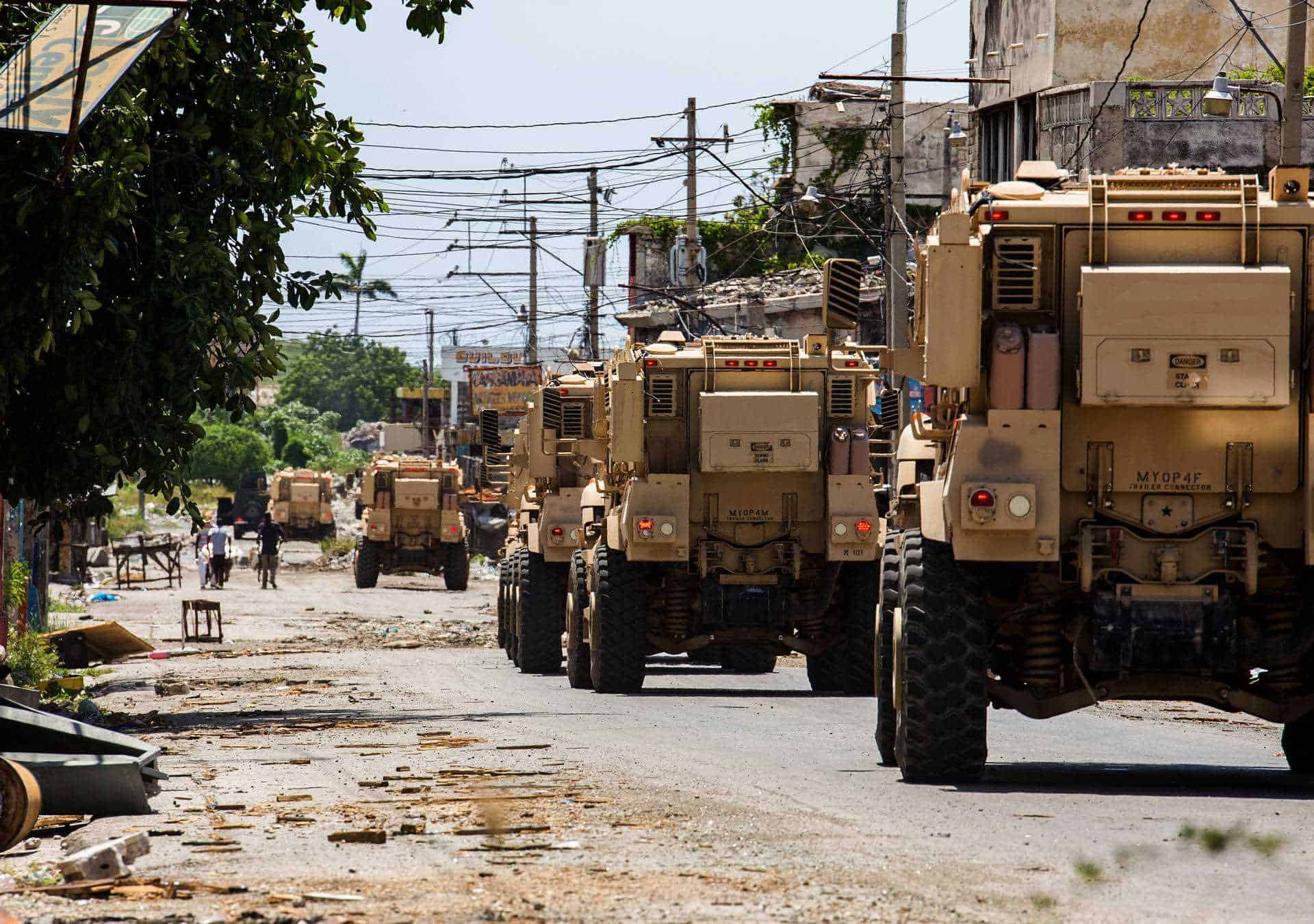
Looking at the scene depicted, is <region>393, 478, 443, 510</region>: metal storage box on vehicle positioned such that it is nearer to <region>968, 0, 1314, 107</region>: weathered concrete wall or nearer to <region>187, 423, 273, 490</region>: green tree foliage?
<region>968, 0, 1314, 107</region>: weathered concrete wall

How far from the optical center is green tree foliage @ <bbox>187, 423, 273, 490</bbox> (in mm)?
96188

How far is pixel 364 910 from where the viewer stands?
22.3ft

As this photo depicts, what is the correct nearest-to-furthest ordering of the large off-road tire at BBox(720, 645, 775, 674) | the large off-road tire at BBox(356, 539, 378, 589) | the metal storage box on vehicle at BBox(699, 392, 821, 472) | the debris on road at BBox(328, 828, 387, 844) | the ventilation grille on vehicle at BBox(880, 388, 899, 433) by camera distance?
the debris on road at BBox(328, 828, 387, 844) → the metal storage box on vehicle at BBox(699, 392, 821, 472) → the ventilation grille on vehicle at BBox(880, 388, 899, 433) → the large off-road tire at BBox(720, 645, 775, 674) → the large off-road tire at BBox(356, 539, 378, 589)

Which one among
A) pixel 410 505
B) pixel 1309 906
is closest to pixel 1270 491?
pixel 1309 906

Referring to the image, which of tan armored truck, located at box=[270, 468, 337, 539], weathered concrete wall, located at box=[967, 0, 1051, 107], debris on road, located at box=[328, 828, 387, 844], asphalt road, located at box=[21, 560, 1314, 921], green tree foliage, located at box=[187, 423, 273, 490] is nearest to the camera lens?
asphalt road, located at box=[21, 560, 1314, 921]

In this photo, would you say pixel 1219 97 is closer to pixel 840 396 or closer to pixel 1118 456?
pixel 840 396

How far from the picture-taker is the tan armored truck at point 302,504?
225ft

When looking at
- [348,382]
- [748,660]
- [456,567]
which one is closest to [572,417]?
[748,660]

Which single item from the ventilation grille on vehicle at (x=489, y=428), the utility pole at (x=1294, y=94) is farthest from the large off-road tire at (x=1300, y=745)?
the ventilation grille on vehicle at (x=489, y=428)

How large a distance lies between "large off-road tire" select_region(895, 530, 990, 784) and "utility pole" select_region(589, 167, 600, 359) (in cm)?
3669

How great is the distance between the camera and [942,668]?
1030 centimetres

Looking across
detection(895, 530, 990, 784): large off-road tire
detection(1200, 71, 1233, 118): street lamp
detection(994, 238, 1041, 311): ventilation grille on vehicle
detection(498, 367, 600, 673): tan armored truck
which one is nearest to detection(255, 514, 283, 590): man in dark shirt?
detection(498, 367, 600, 673): tan armored truck

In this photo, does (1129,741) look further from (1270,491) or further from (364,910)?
(364,910)

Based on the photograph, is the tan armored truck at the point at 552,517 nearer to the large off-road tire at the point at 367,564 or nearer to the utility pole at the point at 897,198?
the utility pole at the point at 897,198
